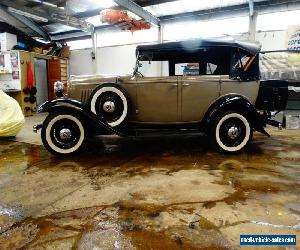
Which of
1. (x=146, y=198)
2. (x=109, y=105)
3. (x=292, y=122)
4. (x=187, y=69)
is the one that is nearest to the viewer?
(x=146, y=198)

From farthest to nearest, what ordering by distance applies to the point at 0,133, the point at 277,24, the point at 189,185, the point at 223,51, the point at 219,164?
the point at 277,24 → the point at 0,133 → the point at 223,51 → the point at 219,164 → the point at 189,185

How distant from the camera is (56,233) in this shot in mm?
1974

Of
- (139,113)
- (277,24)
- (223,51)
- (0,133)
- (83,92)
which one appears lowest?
(0,133)

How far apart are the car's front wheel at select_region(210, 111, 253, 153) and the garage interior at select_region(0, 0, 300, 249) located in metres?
0.22

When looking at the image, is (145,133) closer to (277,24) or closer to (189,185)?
(189,185)

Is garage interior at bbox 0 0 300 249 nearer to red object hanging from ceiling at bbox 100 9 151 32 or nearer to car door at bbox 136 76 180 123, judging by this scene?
red object hanging from ceiling at bbox 100 9 151 32

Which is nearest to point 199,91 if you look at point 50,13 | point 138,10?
point 138,10

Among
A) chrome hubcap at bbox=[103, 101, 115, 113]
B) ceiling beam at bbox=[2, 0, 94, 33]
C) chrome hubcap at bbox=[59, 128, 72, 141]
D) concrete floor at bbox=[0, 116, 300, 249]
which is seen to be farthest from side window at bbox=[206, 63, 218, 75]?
ceiling beam at bbox=[2, 0, 94, 33]

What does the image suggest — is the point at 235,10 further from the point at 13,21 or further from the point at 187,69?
the point at 13,21

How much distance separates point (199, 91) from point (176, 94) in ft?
1.23

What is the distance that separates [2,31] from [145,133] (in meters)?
8.83

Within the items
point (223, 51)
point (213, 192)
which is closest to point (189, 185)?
point (213, 192)

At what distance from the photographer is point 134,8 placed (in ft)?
24.9

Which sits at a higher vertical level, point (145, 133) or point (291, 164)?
point (145, 133)
